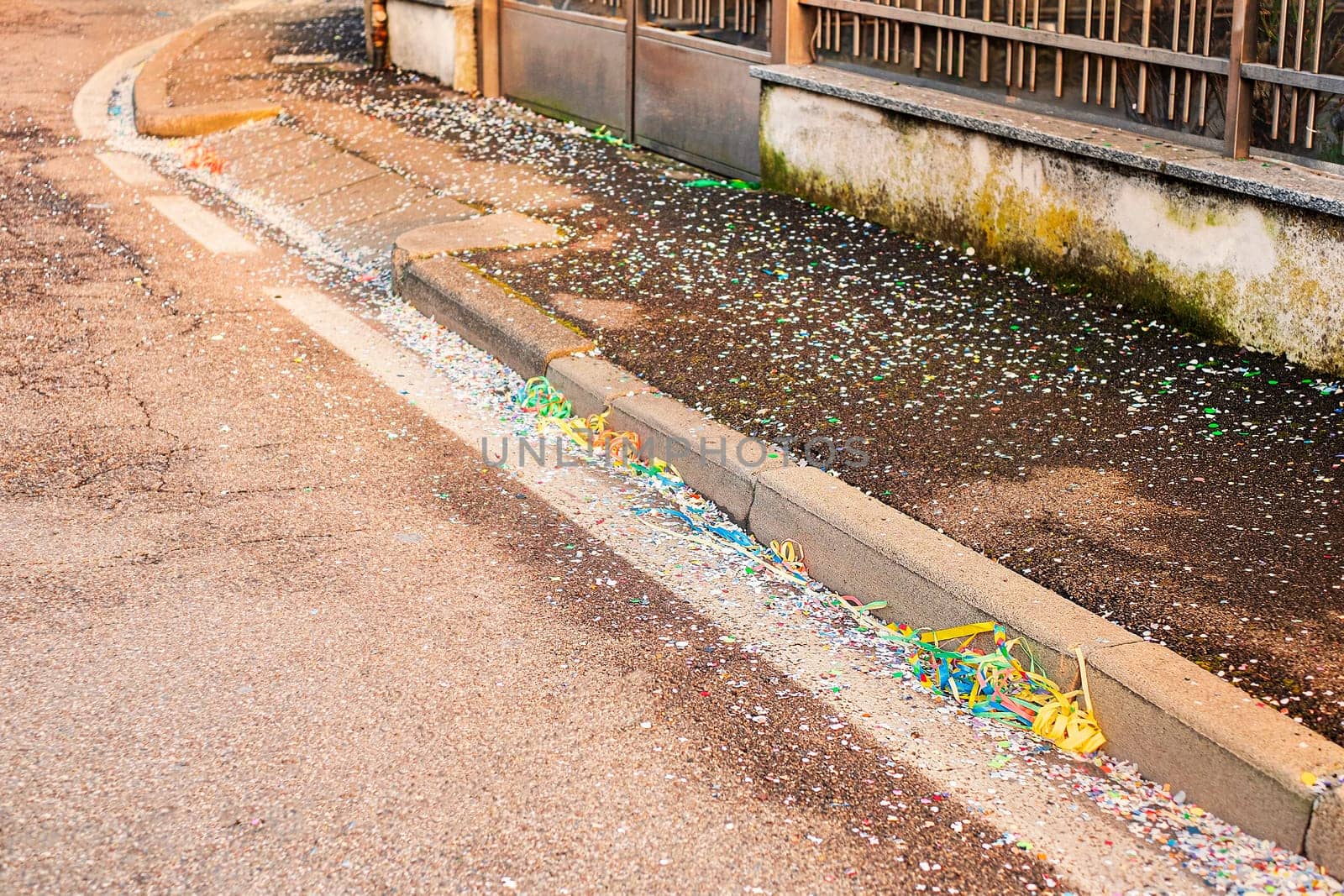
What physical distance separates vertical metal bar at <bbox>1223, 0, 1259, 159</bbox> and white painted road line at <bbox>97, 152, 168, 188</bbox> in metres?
6.24

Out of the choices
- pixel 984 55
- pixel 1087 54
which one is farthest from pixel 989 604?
pixel 984 55

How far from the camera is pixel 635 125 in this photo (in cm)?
939

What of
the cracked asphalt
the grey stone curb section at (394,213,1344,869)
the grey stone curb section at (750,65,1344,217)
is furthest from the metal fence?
the cracked asphalt

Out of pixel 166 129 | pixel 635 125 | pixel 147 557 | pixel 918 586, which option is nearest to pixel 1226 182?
pixel 918 586

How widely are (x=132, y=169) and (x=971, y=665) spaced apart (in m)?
7.54

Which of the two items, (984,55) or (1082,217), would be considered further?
(984,55)

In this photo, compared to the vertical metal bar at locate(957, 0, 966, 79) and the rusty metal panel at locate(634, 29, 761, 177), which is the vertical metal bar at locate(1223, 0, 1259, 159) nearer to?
A: the vertical metal bar at locate(957, 0, 966, 79)

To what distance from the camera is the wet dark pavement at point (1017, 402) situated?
3852 millimetres

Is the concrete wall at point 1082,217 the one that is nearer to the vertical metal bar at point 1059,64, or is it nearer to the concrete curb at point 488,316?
the vertical metal bar at point 1059,64

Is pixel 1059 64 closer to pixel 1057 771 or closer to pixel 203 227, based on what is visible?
pixel 1057 771

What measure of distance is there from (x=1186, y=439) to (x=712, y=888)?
2607mm

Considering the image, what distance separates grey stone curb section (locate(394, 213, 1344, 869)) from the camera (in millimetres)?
3035

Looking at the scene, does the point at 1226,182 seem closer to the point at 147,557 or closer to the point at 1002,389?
the point at 1002,389

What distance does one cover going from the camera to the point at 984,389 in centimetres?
530
